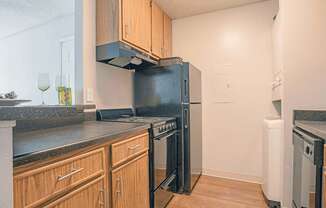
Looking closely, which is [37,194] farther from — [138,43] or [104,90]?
[138,43]

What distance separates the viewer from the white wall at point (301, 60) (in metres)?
1.64

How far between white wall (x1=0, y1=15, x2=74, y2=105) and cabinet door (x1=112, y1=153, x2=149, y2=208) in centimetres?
192

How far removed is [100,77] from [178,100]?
0.85m

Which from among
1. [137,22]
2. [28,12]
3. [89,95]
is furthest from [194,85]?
[28,12]

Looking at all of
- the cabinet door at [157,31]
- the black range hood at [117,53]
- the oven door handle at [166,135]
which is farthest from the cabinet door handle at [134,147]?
the cabinet door at [157,31]

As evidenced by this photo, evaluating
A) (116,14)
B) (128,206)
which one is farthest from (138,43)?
(128,206)

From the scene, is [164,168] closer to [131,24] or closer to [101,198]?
[101,198]

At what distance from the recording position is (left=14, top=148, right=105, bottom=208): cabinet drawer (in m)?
0.62

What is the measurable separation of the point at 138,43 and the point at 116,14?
0.35m

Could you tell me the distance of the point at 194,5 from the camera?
98.8 inches

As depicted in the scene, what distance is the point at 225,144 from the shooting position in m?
2.65

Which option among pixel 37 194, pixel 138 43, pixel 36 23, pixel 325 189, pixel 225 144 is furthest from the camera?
pixel 36 23

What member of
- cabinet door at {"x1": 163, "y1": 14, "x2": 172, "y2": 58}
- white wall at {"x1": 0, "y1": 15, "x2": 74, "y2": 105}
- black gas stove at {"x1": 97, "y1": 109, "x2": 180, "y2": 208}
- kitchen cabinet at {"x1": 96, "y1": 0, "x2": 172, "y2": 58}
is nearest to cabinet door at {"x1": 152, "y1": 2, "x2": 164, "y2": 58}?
kitchen cabinet at {"x1": 96, "y1": 0, "x2": 172, "y2": 58}

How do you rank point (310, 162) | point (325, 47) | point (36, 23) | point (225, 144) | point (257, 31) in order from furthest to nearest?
point (36, 23)
point (225, 144)
point (257, 31)
point (325, 47)
point (310, 162)
